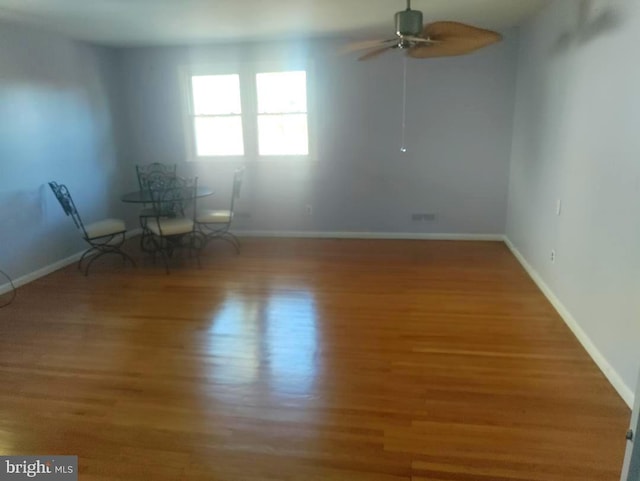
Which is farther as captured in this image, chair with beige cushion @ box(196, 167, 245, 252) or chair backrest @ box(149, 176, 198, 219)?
chair with beige cushion @ box(196, 167, 245, 252)

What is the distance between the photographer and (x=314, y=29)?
14.8 ft

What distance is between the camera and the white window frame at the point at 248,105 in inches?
207

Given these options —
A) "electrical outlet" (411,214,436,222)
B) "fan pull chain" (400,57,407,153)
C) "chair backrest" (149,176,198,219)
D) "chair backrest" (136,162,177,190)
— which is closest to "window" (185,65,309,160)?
"chair backrest" (136,162,177,190)

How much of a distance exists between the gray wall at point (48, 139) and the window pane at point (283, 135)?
6.33ft

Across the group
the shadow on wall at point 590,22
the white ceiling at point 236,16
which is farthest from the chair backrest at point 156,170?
the shadow on wall at point 590,22

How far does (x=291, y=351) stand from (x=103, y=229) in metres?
2.81

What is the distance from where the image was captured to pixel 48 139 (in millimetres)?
4500

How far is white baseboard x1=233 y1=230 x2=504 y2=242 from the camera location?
535cm

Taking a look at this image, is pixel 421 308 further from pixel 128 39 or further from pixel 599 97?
pixel 128 39

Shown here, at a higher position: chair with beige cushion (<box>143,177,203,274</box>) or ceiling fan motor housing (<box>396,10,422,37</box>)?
ceiling fan motor housing (<box>396,10,422,37</box>)

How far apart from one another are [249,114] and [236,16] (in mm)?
1657

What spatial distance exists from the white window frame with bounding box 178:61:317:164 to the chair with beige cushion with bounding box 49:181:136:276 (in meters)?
1.48

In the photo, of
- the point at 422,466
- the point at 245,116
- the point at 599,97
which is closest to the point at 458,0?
the point at 599,97

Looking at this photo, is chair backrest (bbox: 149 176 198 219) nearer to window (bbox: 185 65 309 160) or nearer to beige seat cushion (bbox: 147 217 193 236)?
beige seat cushion (bbox: 147 217 193 236)
